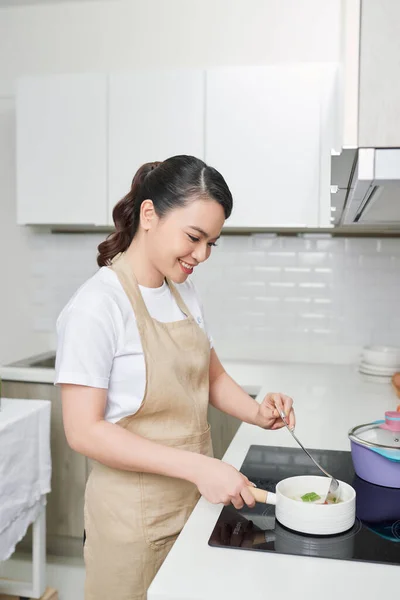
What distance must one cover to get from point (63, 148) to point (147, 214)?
67.5 inches

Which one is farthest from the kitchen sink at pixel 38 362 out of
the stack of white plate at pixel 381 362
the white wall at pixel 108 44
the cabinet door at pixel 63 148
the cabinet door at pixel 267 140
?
the stack of white plate at pixel 381 362

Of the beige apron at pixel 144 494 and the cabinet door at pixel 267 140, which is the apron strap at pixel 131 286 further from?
the cabinet door at pixel 267 140

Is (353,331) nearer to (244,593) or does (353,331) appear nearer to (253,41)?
(253,41)

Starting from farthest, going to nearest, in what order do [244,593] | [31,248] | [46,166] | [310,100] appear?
1. [31,248]
2. [46,166]
3. [310,100]
4. [244,593]

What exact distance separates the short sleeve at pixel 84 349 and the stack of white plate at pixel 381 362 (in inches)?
70.8

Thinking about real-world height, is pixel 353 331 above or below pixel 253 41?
below

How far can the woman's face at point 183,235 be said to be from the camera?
4.57 feet

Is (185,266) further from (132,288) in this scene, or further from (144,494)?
(144,494)

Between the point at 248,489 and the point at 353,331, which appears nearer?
the point at 248,489

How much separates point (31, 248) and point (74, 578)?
173 centimetres

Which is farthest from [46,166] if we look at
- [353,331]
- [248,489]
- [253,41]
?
[248,489]

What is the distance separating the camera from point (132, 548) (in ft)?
4.69

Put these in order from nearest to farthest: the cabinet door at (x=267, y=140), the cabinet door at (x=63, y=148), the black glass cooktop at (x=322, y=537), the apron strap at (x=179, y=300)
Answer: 1. the black glass cooktop at (x=322, y=537)
2. the apron strap at (x=179, y=300)
3. the cabinet door at (x=267, y=140)
4. the cabinet door at (x=63, y=148)

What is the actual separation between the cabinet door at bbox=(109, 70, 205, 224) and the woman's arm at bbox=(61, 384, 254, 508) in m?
1.83
